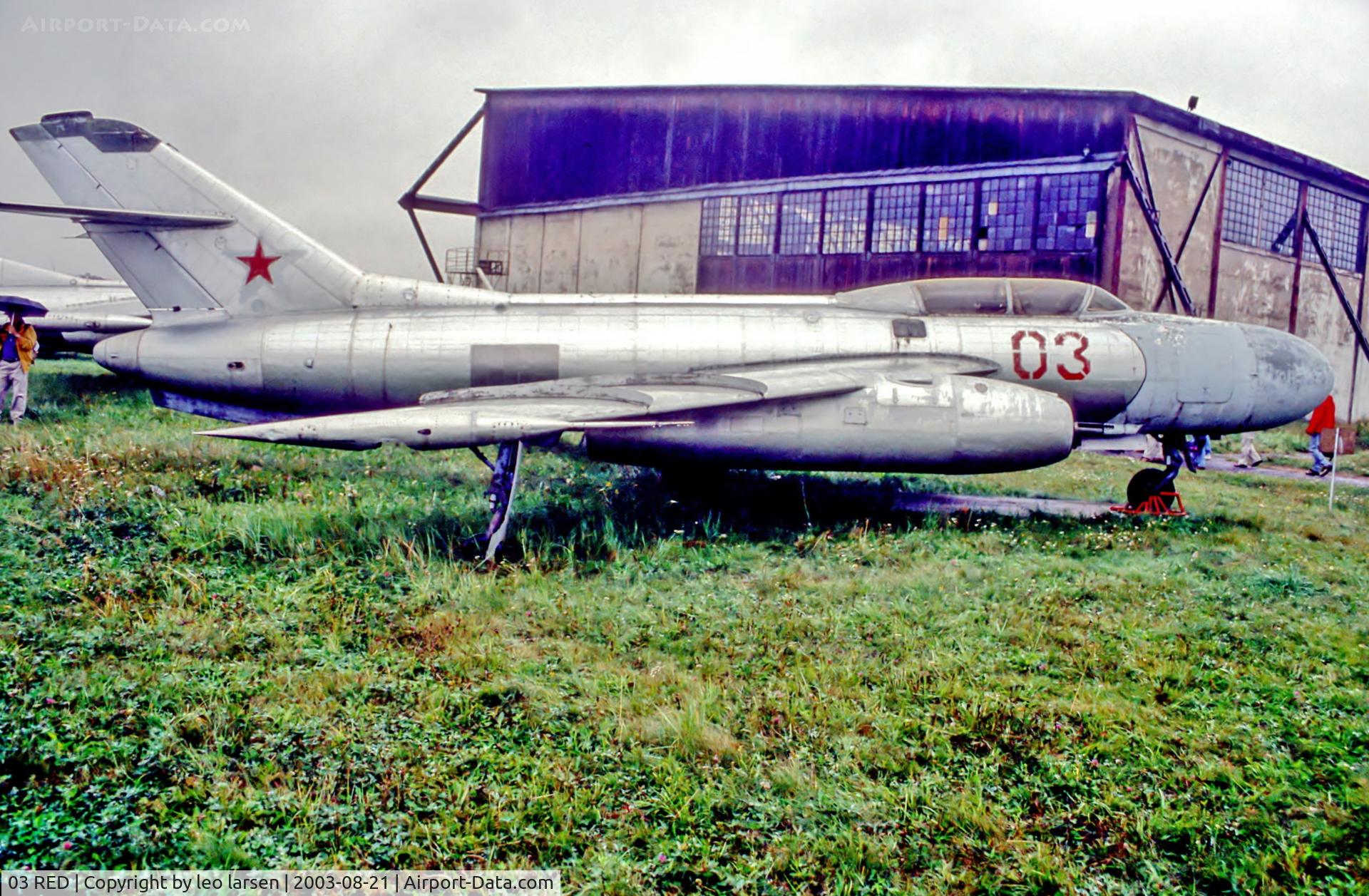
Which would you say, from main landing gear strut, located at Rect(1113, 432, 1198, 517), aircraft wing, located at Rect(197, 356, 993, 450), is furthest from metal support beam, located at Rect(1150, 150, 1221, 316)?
aircraft wing, located at Rect(197, 356, 993, 450)

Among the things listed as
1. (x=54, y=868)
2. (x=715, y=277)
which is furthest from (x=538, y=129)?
(x=54, y=868)

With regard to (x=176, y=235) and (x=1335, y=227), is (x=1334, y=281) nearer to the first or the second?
(x=1335, y=227)

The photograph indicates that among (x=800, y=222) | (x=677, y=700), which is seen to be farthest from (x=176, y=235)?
(x=800, y=222)

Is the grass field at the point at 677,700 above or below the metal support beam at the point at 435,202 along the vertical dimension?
below

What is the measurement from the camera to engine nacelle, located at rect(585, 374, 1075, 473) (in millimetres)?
7297

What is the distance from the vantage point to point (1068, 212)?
1566 cm

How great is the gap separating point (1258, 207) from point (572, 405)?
19.2 metres

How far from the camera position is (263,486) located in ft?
27.2

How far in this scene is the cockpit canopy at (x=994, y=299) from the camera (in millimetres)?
8695

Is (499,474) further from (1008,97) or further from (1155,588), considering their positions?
(1008,97)

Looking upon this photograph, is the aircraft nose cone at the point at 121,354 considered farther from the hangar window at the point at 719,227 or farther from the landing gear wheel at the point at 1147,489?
the hangar window at the point at 719,227

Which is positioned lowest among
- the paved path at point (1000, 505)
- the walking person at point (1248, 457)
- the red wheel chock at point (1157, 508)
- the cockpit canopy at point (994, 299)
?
the paved path at point (1000, 505)

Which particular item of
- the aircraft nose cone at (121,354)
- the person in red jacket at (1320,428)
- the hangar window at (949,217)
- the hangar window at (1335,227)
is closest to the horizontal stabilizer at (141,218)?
the aircraft nose cone at (121,354)

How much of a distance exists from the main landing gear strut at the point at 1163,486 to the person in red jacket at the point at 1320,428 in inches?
77.5
